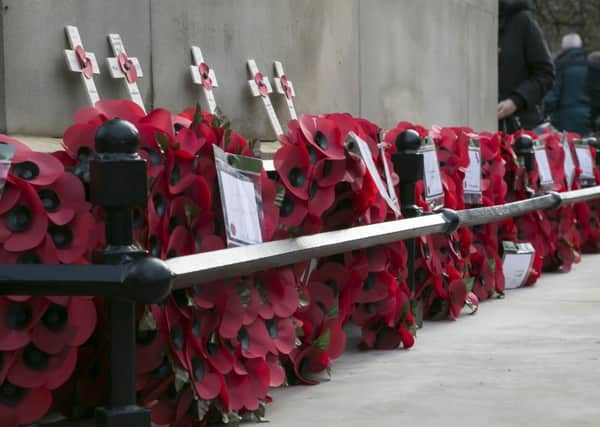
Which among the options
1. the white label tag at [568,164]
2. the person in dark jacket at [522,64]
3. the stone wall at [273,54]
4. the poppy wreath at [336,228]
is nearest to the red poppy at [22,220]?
the poppy wreath at [336,228]

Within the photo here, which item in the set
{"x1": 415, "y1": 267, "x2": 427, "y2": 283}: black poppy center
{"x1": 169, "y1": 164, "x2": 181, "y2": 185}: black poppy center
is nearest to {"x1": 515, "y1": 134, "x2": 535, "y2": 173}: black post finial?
{"x1": 415, "y1": 267, "x2": 427, "y2": 283}: black poppy center

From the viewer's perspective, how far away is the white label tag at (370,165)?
4516 millimetres

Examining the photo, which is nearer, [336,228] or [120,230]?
[120,230]

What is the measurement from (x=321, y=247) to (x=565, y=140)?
5093 mm

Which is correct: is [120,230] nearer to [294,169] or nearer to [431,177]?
[294,169]

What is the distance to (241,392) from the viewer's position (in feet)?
12.1

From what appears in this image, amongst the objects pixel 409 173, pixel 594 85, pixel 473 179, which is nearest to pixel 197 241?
pixel 409 173

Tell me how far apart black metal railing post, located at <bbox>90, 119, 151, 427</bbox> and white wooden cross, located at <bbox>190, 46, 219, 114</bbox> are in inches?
107

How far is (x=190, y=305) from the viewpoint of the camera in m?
3.51

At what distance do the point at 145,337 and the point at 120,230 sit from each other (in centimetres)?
46

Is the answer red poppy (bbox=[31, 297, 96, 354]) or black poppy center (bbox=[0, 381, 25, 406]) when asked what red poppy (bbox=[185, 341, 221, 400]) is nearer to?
red poppy (bbox=[31, 297, 96, 354])

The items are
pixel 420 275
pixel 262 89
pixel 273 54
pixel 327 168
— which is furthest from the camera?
pixel 273 54

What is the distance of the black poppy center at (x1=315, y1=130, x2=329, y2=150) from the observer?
173 inches

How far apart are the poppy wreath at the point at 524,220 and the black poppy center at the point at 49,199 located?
4159mm
